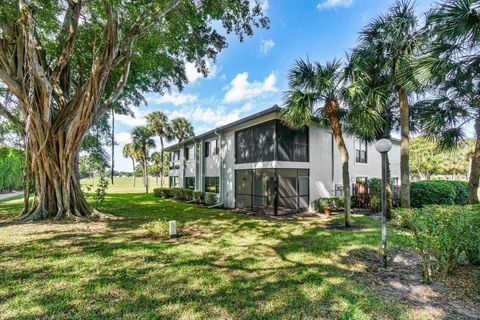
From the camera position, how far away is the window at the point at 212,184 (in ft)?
53.5

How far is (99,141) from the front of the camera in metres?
18.7

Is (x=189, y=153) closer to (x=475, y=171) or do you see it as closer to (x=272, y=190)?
(x=272, y=190)

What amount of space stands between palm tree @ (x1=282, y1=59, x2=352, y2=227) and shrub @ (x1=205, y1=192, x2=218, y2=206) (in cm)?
860

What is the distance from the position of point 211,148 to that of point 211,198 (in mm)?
3947

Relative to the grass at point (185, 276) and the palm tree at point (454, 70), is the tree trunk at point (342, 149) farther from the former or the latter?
the palm tree at point (454, 70)

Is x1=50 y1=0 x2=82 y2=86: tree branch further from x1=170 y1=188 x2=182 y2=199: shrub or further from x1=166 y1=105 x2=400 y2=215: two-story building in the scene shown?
x1=170 y1=188 x2=182 y2=199: shrub

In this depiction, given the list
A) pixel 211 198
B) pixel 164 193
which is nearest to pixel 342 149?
pixel 211 198

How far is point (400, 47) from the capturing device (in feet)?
27.8

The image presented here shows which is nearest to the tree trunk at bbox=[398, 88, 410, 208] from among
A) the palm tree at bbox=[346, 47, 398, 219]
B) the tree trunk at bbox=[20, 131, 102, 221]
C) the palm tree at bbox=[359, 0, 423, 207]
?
the palm tree at bbox=[359, 0, 423, 207]

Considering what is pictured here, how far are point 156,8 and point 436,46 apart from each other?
9123mm

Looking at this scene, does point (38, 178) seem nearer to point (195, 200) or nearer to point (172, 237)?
point (172, 237)

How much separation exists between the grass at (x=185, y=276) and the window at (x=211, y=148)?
377 inches

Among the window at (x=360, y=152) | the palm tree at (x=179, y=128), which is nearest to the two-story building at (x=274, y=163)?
the window at (x=360, y=152)

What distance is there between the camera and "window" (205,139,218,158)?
1660cm
